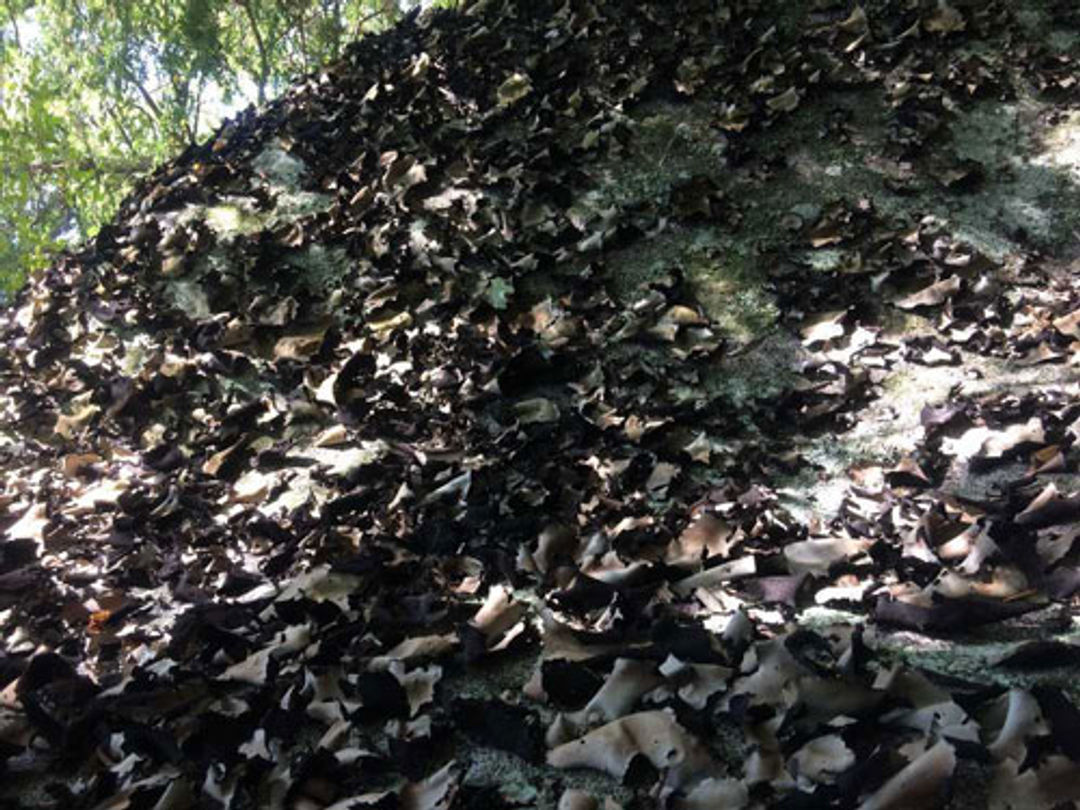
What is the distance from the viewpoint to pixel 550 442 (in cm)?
226

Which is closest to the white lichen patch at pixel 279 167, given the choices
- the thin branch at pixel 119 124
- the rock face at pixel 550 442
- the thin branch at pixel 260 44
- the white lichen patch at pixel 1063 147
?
the rock face at pixel 550 442

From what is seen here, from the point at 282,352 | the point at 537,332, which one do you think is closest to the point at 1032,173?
the point at 537,332

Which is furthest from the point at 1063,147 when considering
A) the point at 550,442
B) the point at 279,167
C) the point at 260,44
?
the point at 260,44

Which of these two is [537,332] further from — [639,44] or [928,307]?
[639,44]

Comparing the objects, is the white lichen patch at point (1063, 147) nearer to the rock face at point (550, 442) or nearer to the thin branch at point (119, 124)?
the rock face at point (550, 442)

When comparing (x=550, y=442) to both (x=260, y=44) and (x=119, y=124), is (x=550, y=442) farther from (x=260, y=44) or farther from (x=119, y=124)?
(x=119, y=124)

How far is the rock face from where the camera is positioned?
1408 millimetres

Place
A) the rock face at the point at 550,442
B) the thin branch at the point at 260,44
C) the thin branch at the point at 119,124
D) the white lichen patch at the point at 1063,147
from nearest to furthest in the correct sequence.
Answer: the rock face at the point at 550,442 < the white lichen patch at the point at 1063,147 < the thin branch at the point at 260,44 < the thin branch at the point at 119,124

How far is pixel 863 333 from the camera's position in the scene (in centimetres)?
251

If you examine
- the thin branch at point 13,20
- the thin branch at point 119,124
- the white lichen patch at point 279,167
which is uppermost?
the thin branch at point 13,20

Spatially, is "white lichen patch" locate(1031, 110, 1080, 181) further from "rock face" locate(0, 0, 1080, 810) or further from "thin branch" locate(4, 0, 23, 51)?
"thin branch" locate(4, 0, 23, 51)

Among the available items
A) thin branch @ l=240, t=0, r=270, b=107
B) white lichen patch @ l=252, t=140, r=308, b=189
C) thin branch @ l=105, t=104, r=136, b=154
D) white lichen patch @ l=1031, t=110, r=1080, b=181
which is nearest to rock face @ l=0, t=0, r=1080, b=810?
white lichen patch @ l=252, t=140, r=308, b=189

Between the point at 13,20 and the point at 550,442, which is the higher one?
the point at 13,20

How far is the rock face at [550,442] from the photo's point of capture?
1.41 metres
